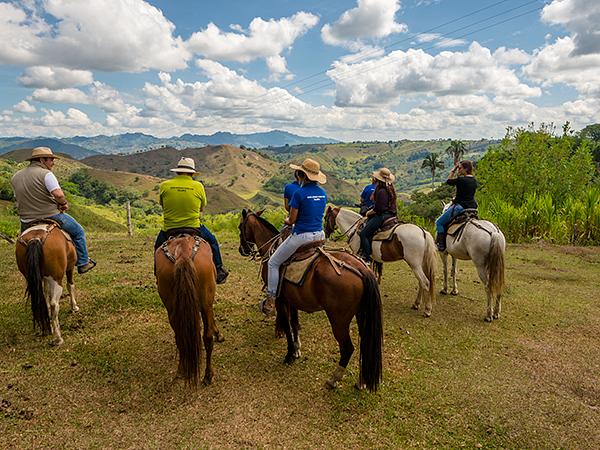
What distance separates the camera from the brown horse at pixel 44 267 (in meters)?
5.96

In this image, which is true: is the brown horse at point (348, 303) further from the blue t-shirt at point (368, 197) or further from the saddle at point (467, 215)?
the saddle at point (467, 215)

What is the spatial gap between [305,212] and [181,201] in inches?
71.7

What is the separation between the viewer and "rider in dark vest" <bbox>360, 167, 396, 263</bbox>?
8258 mm

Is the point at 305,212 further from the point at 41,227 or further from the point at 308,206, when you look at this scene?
the point at 41,227

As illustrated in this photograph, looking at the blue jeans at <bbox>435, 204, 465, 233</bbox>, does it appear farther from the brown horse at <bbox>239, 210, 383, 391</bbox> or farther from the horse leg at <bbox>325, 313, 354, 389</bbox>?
the horse leg at <bbox>325, 313, 354, 389</bbox>

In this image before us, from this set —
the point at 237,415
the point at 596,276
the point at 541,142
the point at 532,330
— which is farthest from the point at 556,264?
the point at 541,142

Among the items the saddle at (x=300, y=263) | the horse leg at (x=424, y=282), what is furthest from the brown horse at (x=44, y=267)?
the horse leg at (x=424, y=282)

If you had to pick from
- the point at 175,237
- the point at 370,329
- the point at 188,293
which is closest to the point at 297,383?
the point at 370,329

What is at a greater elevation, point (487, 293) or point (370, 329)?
point (370, 329)

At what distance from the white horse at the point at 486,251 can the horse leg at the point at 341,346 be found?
4112mm

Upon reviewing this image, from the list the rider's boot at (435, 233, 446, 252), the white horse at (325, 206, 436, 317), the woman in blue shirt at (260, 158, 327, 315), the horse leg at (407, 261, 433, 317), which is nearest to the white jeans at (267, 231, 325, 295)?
the woman in blue shirt at (260, 158, 327, 315)

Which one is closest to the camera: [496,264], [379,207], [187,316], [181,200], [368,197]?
[187,316]

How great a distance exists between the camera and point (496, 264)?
7.62m

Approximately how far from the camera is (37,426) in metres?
4.45
